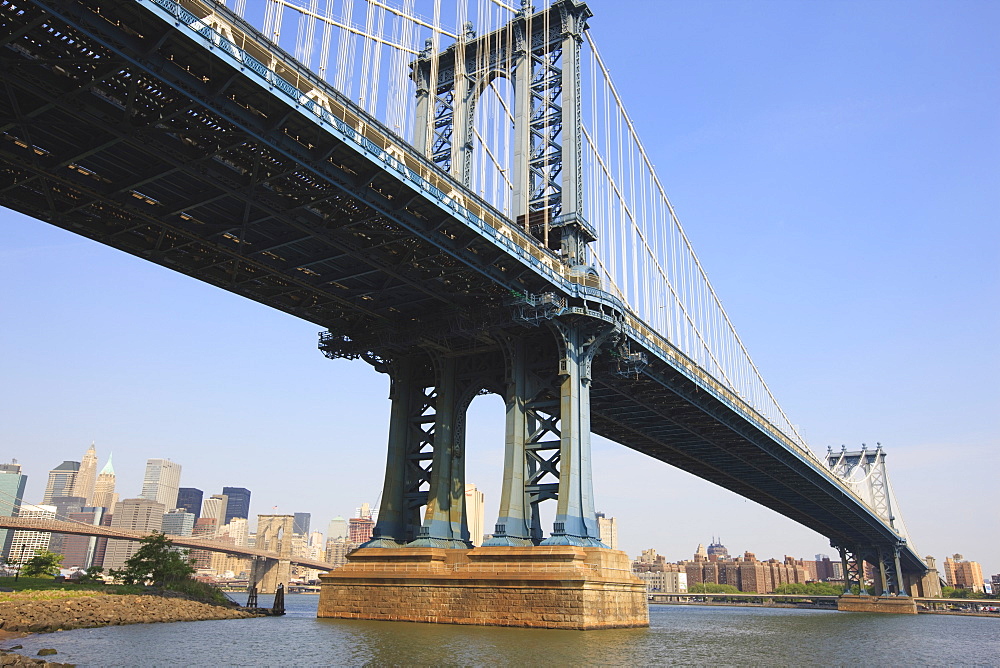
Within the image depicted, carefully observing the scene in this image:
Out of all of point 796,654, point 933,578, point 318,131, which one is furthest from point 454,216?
point 933,578

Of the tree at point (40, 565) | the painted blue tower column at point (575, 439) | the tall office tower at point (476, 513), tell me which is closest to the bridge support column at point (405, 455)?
the painted blue tower column at point (575, 439)

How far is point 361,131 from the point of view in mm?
30078

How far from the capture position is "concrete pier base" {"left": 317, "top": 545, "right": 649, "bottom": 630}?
120 ft

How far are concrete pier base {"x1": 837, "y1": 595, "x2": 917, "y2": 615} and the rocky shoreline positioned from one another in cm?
11346

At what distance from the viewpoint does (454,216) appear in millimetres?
33938

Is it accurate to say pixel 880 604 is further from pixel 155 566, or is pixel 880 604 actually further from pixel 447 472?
pixel 155 566

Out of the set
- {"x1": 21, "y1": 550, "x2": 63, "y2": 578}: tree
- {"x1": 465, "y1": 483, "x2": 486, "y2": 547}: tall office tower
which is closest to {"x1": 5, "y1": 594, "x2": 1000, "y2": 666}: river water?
{"x1": 21, "y1": 550, "x2": 63, "y2": 578}: tree

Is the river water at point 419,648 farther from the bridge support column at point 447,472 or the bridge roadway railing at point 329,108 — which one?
the bridge roadway railing at point 329,108

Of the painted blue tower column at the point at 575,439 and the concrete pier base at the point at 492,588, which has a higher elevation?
the painted blue tower column at the point at 575,439

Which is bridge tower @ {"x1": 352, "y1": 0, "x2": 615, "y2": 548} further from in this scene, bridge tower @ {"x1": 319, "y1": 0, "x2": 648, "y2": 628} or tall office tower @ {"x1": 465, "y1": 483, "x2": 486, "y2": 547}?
tall office tower @ {"x1": 465, "y1": 483, "x2": 486, "y2": 547}

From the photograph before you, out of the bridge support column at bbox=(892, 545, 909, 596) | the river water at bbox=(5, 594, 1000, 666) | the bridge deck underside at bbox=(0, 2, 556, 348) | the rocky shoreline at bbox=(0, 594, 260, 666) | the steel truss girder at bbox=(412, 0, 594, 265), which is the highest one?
the steel truss girder at bbox=(412, 0, 594, 265)

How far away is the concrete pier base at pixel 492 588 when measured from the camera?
36.6 metres

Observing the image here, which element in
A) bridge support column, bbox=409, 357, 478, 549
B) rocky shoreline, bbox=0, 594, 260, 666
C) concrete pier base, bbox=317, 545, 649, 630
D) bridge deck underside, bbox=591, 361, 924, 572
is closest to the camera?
rocky shoreline, bbox=0, 594, 260, 666

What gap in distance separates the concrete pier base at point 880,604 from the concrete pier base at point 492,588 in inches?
3972
